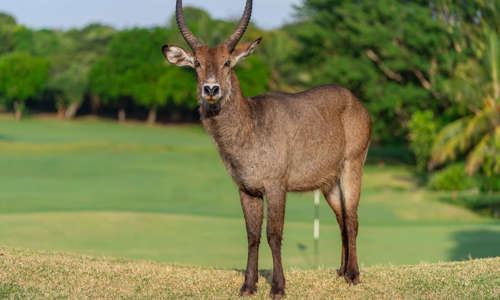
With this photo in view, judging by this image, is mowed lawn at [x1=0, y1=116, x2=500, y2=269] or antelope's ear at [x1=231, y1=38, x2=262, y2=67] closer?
antelope's ear at [x1=231, y1=38, x2=262, y2=67]

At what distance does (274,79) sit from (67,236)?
148 ft

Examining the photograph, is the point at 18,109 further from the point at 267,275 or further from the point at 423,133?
the point at 267,275

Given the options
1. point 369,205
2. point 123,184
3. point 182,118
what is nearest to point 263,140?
point 369,205

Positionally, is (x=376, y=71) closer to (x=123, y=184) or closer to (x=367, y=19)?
(x=367, y=19)

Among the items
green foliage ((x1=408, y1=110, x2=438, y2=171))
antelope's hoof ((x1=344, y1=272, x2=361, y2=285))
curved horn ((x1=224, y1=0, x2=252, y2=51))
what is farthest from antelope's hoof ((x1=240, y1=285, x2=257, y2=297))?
green foliage ((x1=408, y1=110, x2=438, y2=171))

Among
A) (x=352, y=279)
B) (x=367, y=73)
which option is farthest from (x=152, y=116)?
(x=352, y=279)

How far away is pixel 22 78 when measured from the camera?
227 feet

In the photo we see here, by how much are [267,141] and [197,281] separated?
2.19m

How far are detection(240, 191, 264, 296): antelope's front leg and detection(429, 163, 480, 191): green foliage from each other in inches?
827

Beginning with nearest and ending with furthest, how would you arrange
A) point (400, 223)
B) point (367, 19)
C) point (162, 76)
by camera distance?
point (400, 223)
point (367, 19)
point (162, 76)

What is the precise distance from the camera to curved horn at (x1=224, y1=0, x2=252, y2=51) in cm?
789

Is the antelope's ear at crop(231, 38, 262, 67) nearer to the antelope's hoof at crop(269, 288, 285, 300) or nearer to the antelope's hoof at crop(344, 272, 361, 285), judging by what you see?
the antelope's hoof at crop(269, 288, 285, 300)

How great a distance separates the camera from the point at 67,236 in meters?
15.1

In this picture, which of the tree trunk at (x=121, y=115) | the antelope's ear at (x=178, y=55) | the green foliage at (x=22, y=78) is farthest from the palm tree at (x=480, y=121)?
the green foliage at (x=22, y=78)
